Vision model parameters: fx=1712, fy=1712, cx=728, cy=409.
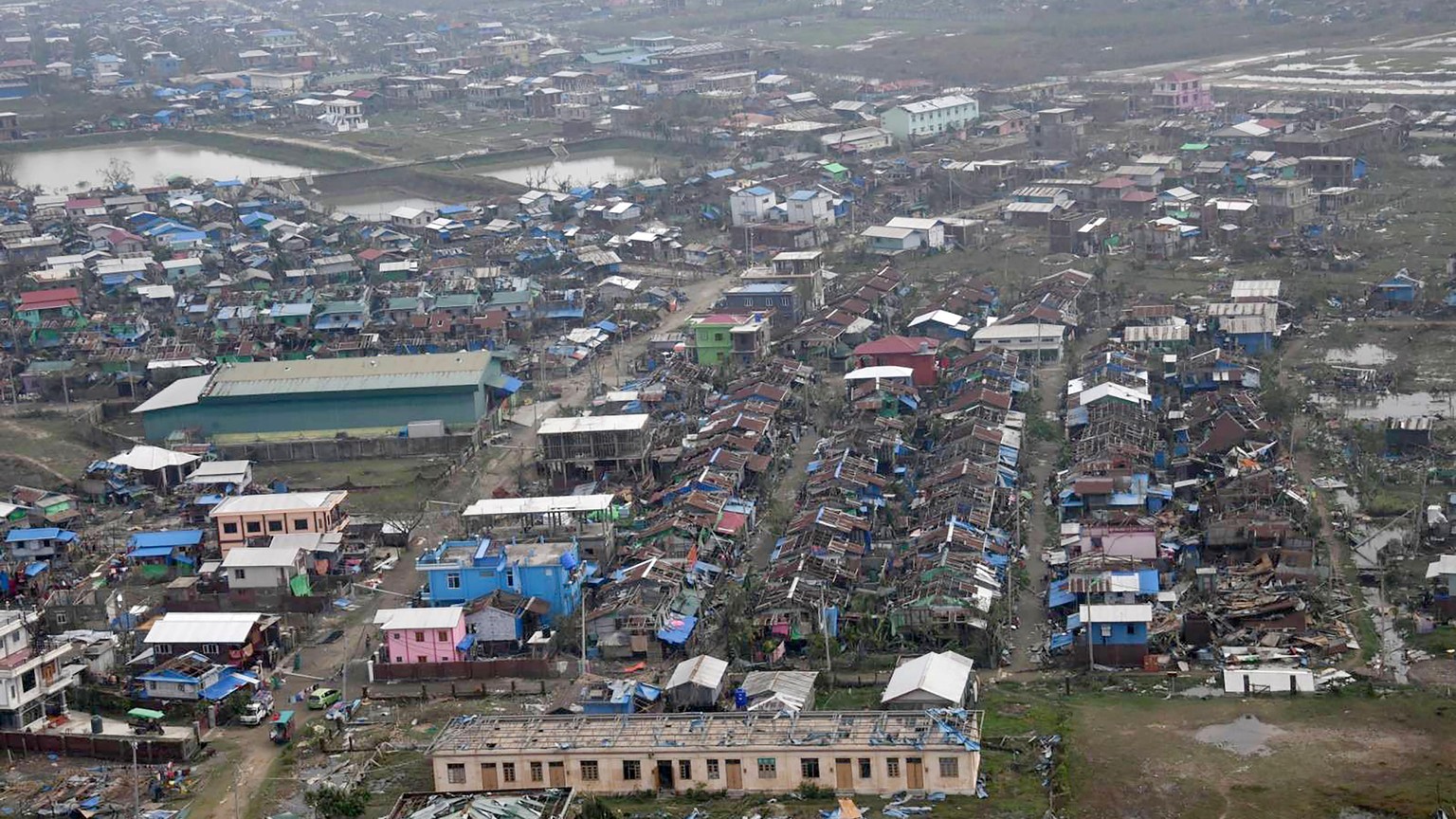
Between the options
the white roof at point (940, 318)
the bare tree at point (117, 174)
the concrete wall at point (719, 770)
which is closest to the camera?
the concrete wall at point (719, 770)

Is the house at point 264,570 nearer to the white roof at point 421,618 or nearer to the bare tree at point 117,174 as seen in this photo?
the white roof at point 421,618

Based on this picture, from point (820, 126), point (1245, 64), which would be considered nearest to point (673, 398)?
point (820, 126)

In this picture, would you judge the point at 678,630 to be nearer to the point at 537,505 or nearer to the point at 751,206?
the point at 537,505

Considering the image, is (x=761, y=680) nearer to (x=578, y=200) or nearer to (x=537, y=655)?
(x=537, y=655)

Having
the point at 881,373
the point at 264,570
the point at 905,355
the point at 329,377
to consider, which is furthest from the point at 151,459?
the point at 905,355

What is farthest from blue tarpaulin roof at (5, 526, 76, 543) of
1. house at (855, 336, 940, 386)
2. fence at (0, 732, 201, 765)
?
house at (855, 336, 940, 386)

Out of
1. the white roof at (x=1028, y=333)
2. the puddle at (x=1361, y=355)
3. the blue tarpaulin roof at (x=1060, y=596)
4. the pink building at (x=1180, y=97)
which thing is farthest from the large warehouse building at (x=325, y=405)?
the pink building at (x=1180, y=97)
